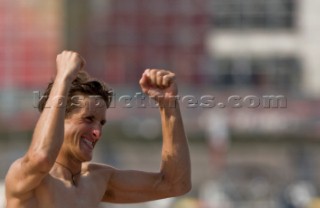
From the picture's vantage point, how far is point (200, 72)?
41062mm

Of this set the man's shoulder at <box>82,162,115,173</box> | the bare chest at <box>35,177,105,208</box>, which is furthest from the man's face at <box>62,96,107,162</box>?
the man's shoulder at <box>82,162,115,173</box>

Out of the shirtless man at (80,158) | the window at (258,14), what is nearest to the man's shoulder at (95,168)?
the shirtless man at (80,158)

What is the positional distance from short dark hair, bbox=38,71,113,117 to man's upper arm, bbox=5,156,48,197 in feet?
1.12

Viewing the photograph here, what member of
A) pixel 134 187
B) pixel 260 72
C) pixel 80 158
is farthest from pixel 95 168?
pixel 260 72

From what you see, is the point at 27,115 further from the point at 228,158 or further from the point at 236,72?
the point at 236,72

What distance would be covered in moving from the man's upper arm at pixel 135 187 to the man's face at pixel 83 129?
40 cm

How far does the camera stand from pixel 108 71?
135 feet

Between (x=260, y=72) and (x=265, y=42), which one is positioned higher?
(x=265, y=42)

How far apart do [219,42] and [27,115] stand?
868cm

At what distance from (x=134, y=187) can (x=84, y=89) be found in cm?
56

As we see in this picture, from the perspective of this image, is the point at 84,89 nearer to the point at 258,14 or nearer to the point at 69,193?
the point at 69,193

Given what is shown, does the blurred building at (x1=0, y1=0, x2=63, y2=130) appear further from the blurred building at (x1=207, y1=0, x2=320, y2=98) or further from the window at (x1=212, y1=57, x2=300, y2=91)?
the window at (x1=212, y1=57, x2=300, y2=91)

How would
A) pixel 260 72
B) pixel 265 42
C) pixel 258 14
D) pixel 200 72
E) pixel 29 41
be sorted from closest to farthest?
pixel 29 41, pixel 200 72, pixel 258 14, pixel 260 72, pixel 265 42

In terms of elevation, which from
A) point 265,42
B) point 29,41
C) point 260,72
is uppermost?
point 29,41
